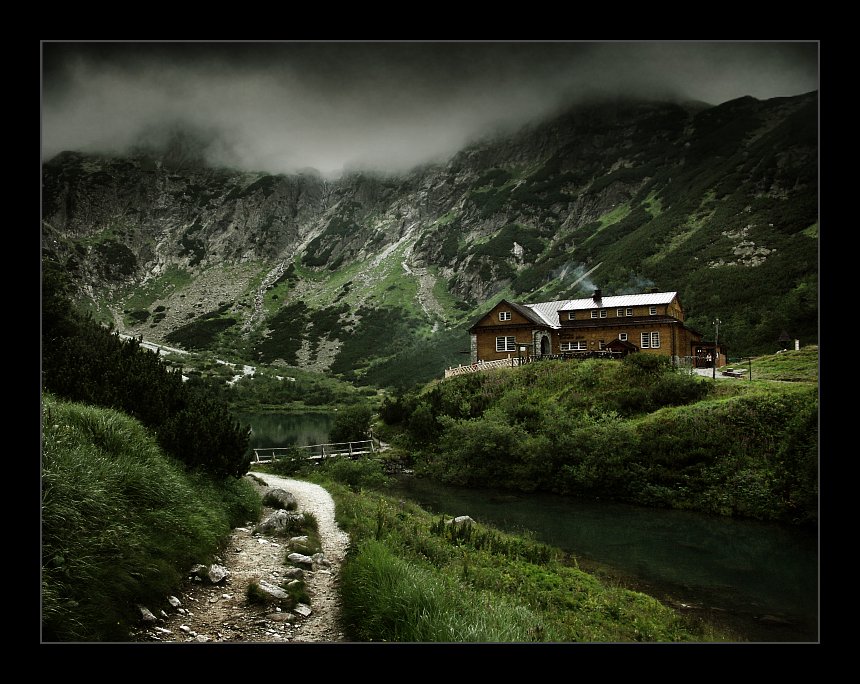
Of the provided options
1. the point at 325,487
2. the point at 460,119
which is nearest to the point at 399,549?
the point at 460,119

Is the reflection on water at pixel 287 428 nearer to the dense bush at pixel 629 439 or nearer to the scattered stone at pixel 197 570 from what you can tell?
the dense bush at pixel 629 439

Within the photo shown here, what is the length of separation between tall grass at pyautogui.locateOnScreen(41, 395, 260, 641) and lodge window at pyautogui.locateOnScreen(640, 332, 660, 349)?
120 feet

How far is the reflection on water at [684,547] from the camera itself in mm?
9812

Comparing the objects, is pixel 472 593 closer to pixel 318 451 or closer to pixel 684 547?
pixel 684 547

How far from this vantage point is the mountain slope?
29.7ft

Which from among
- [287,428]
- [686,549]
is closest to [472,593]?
[686,549]

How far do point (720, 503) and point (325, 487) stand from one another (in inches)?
638

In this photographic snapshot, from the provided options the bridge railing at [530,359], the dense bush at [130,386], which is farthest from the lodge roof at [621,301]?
the dense bush at [130,386]

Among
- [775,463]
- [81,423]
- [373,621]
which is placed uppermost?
[81,423]

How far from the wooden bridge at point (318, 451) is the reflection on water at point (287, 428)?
1.75 metres

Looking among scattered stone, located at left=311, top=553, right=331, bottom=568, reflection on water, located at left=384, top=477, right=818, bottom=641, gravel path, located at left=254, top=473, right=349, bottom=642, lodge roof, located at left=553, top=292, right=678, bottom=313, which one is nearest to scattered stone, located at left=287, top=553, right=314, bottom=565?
scattered stone, located at left=311, top=553, right=331, bottom=568

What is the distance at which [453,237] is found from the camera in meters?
109

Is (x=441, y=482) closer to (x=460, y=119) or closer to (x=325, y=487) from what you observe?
(x=325, y=487)

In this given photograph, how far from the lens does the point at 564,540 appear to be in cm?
1488
